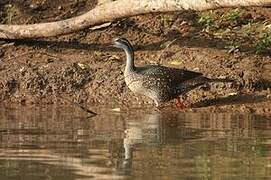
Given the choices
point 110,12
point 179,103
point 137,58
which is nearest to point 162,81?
point 179,103

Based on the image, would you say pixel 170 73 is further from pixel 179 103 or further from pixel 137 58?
pixel 137 58

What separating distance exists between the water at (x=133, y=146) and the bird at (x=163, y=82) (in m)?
0.54

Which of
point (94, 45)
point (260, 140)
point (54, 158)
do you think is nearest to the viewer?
point (54, 158)

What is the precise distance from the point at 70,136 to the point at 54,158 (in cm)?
141

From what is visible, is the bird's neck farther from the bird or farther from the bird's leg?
the bird's leg

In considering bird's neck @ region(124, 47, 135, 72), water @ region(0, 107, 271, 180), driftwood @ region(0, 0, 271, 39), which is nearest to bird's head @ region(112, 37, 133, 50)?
bird's neck @ region(124, 47, 135, 72)

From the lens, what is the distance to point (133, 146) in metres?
7.80

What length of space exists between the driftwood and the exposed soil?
1.19 ft

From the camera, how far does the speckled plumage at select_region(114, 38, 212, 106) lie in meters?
11.4

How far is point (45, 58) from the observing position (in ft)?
43.0

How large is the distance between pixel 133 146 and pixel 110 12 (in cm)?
477

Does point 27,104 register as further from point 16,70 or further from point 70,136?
point 70,136

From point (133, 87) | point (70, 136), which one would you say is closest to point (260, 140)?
point (70, 136)

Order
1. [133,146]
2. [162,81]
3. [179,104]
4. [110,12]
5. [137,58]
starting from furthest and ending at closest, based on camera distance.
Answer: [137,58]
[110,12]
[179,104]
[162,81]
[133,146]
